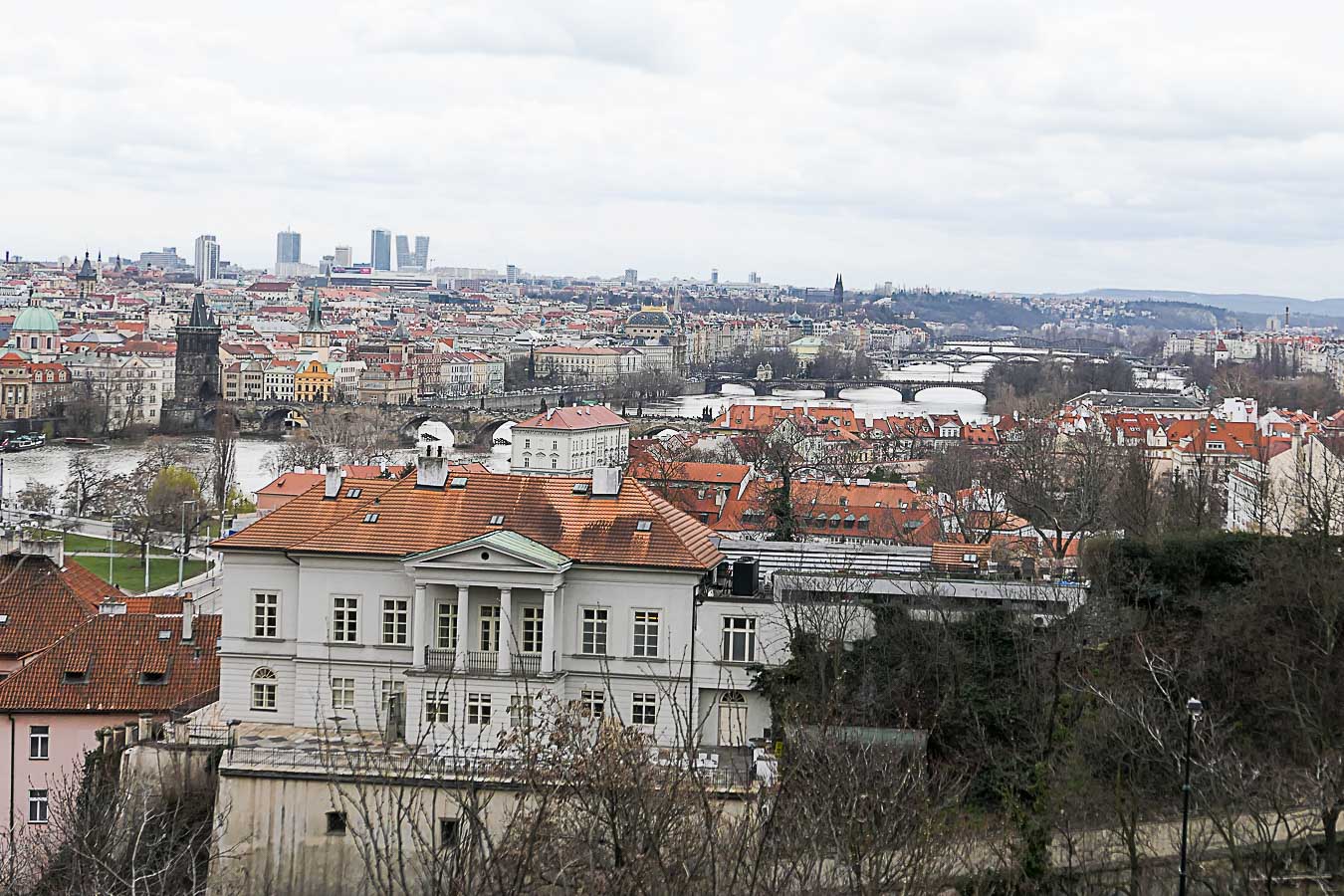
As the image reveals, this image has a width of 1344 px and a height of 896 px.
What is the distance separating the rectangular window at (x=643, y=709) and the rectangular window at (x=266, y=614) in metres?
2.75

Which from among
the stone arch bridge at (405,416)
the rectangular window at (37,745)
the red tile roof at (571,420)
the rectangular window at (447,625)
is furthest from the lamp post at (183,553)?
the stone arch bridge at (405,416)

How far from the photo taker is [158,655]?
1462cm

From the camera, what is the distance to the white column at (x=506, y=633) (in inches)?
519

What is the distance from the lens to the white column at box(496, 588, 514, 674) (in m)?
A: 13.2

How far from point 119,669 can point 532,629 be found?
134 inches

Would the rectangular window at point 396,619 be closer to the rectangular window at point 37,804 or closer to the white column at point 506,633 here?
the white column at point 506,633

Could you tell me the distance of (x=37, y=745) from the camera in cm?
1369

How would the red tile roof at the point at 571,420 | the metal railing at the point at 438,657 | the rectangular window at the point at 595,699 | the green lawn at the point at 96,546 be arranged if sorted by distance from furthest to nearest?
the red tile roof at the point at 571,420 → the green lawn at the point at 96,546 → the metal railing at the point at 438,657 → the rectangular window at the point at 595,699

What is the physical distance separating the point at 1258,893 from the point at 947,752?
133 inches

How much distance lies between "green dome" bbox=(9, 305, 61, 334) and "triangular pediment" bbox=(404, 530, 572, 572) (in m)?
71.4

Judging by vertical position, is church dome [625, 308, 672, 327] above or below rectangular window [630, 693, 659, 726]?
above

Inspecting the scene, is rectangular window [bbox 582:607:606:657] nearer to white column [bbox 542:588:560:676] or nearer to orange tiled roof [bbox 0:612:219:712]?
white column [bbox 542:588:560:676]

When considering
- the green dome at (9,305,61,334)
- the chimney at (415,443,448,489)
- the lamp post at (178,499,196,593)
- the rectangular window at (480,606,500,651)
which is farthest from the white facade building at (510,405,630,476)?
the green dome at (9,305,61,334)

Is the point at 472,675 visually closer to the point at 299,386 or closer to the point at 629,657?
the point at 629,657
